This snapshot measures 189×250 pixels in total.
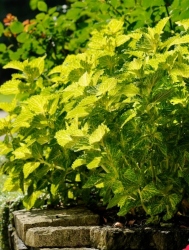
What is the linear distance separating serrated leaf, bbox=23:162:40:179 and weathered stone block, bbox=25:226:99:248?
1.15ft

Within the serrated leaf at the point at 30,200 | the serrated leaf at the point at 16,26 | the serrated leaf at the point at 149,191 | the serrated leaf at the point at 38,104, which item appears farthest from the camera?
the serrated leaf at the point at 16,26

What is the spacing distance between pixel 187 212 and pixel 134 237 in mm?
451

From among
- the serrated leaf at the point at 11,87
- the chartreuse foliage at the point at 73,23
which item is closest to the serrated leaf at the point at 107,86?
the serrated leaf at the point at 11,87

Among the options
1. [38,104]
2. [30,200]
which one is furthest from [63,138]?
[30,200]

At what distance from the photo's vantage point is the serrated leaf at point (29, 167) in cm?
350

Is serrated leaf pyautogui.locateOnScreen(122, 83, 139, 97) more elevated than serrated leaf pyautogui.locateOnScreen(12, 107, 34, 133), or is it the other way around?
serrated leaf pyautogui.locateOnScreen(122, 83, 139, 97)

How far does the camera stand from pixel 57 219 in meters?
3.53

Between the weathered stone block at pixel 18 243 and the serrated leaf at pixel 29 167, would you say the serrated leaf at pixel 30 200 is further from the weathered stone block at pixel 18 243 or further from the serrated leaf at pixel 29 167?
the serrated leaf at pixel 29 167

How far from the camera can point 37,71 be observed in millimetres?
3959

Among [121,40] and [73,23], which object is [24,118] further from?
[73,23]

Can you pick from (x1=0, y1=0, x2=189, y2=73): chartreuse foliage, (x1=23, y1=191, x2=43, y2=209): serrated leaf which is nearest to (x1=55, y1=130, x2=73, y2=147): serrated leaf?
(x1=23, y1=191, x2=43, y2=209): serrated leaf

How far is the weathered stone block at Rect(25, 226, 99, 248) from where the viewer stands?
10.6 feet

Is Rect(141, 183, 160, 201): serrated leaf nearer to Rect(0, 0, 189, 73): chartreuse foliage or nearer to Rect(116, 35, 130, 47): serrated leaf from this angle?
Rect(116, 35, 130, 47): serrated leaf

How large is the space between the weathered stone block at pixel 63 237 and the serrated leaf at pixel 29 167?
1.15 feet
